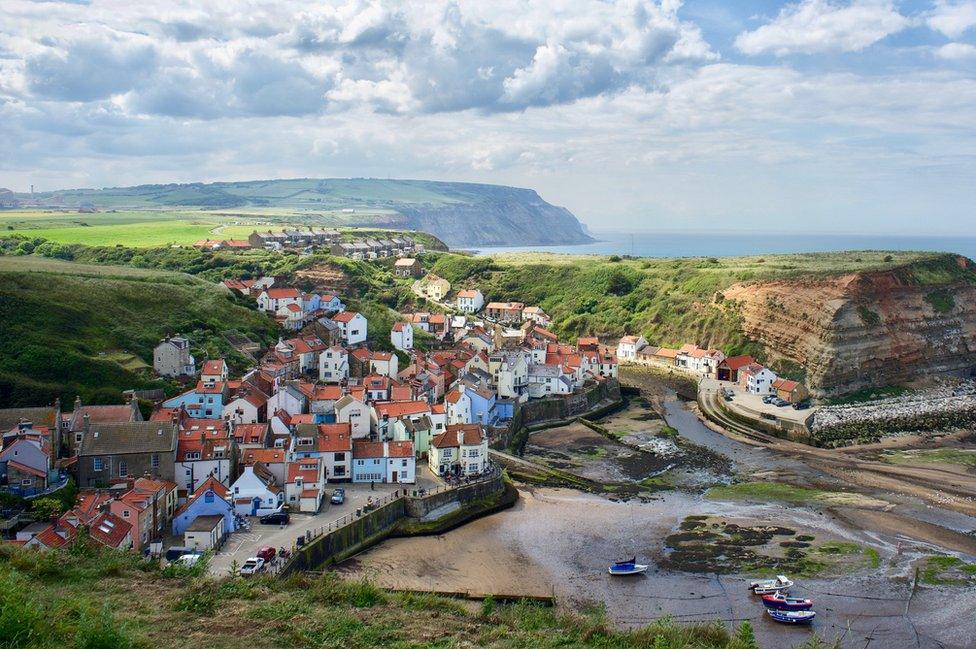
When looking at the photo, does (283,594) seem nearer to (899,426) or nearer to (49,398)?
(49,398)

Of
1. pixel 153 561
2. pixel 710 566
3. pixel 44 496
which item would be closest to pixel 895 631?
pixel 710 566

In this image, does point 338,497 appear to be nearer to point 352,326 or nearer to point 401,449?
point 401,449

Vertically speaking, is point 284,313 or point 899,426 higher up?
point 284,313

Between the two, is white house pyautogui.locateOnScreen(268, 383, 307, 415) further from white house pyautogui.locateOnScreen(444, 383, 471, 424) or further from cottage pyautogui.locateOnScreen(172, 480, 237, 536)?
cottage pyautogui.locateOnScreen(172, 480, 237, 536)

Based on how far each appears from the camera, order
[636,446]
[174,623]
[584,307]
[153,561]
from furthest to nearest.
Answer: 1. [584,307]
2. [636,446]
3. [153,561]
4. [174,623]

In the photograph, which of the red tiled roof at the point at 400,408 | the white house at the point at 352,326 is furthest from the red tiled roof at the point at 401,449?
the white house at the point at 352,326

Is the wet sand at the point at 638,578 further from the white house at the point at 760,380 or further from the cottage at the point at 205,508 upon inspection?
the white house at the point at 760,380
